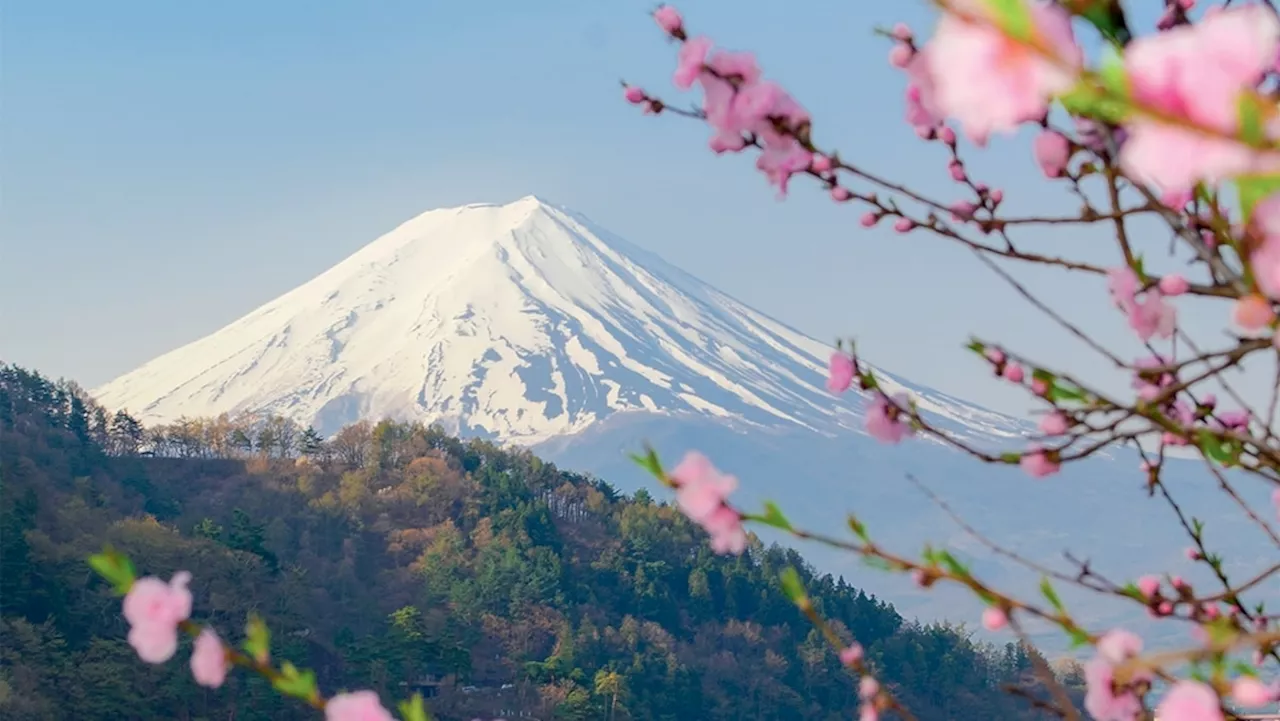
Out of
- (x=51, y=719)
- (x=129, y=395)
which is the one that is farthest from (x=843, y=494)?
(x=51, y=719)

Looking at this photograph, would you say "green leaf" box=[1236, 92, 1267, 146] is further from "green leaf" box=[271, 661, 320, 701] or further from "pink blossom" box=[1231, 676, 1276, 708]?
"green leaf" box=[271, 661, 320, 701]

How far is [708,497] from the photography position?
138 centimetres

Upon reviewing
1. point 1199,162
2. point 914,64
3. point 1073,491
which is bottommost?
point 1199,162

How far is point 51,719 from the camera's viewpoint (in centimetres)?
2366

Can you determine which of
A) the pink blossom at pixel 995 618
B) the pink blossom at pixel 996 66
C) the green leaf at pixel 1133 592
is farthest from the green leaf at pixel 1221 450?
the pink blossom at pixel 996 66

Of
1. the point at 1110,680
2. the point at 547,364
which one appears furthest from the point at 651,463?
the point at 547,364

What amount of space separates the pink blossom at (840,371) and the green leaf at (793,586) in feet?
2.09

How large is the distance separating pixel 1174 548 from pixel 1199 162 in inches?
7588

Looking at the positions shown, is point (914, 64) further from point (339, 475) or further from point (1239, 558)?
point (1239, 558)

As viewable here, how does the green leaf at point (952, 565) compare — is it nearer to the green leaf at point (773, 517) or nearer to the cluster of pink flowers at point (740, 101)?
the green leaf at point (773, 517)

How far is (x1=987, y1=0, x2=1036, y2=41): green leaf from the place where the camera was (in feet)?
1.71

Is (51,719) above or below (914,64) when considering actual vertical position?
below

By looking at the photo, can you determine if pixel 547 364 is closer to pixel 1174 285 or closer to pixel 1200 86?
pixel 1174 285

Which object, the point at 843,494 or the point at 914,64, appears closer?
the point at 914,64
